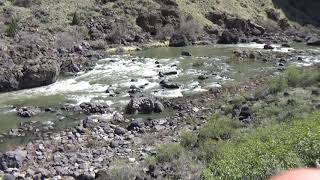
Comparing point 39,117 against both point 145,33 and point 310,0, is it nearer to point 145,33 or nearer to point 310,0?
point 145,33

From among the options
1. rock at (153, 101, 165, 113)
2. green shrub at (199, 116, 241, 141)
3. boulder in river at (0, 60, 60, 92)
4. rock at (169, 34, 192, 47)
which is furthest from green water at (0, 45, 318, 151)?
green shrub at (199, 116, 241, 141)

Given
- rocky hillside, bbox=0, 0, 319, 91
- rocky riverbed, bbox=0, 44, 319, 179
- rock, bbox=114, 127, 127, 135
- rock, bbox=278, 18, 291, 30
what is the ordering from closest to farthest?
1. rocky riverbed, bbox=0, 44, 319, 179
2. rock, bbox=114, 127, 127, 135
3. rocky hillside, bbox=0, 0, 319, 91
4. rock, bbox=278, 18, 291, 30

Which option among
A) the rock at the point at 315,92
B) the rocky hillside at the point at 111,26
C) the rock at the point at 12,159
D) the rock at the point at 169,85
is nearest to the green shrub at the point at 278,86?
the rock at the point at 315,92

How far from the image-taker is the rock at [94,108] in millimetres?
24469

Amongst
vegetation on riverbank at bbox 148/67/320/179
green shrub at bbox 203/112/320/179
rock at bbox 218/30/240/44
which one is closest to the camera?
green shrub at bbox 203/112/320/179

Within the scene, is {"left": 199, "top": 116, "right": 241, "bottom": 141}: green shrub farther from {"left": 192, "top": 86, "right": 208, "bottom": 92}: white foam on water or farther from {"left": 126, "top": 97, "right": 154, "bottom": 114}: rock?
{"left": 192, "top": 86, "right": 208, "bottom": 92}: white foam on water

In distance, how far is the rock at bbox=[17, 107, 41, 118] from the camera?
79.5 feet

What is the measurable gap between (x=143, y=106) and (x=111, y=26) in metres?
28.0

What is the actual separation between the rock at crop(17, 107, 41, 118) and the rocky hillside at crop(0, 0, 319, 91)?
7709 millimetres

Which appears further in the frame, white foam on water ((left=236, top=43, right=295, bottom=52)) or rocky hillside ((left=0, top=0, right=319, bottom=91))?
white foam on water ((left=236, top=43, right=295, bottom=52))

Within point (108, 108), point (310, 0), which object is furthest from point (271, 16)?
point (108, 108)

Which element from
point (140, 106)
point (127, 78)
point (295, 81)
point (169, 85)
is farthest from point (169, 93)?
point (295, 81)

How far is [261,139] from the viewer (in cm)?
1324

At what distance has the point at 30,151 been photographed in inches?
749
